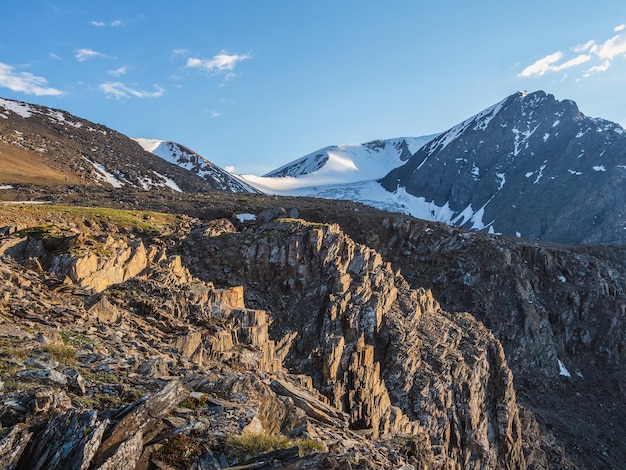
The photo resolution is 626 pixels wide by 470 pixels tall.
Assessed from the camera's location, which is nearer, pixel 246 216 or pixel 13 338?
pixel 13 338

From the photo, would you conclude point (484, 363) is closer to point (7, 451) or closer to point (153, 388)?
point (153, 388)

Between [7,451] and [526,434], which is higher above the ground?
[7,451]

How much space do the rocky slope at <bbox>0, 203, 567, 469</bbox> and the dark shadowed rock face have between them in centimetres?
12184

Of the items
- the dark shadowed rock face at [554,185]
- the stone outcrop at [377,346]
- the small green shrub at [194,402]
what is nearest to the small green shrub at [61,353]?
the small green shrub at [194,402]

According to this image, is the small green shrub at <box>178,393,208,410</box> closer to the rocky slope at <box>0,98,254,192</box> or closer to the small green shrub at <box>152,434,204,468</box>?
the small green shrub at <box>152,434,204,468</box>

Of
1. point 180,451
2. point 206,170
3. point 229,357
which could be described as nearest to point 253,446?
point 180,451

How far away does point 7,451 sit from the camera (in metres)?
7.43

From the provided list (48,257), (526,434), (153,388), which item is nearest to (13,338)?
(153,388)

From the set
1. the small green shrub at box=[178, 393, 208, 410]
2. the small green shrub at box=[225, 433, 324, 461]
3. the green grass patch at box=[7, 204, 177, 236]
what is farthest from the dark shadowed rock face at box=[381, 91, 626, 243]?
the small green shrub at box=[178, 393, 208, 410]

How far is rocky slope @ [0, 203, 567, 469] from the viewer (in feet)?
29.3

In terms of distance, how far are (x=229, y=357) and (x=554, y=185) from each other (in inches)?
6803

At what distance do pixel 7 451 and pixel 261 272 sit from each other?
2893 cm

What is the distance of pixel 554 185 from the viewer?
162 meters

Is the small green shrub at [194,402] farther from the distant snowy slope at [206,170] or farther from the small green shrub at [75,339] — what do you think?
the distant snowy slope at [206,170]
